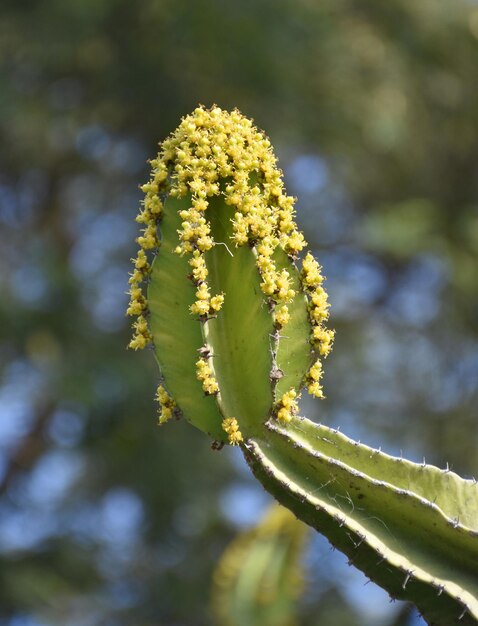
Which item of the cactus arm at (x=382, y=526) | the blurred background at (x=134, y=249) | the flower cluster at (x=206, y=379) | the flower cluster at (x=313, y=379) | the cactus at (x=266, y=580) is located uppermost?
the blurred background at (x=134, y=249)

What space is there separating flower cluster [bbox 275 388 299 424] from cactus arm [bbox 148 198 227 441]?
12 centimetres

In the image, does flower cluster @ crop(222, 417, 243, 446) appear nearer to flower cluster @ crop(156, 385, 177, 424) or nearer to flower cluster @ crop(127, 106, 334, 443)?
flower cluster @ crop(127, 106, 334, 443)

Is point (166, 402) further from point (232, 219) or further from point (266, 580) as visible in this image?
point (266, 580)

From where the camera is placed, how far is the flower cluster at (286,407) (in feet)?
7.38

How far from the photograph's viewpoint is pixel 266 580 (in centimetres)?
711

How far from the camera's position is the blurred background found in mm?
10578

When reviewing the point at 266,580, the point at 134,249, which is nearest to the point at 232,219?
the point at 266,580

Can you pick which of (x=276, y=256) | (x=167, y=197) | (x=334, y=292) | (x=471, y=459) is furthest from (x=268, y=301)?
(x=334, y=292)

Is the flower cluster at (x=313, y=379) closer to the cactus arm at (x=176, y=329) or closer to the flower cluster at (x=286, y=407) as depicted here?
the flower cluster at (x=286, y=407)

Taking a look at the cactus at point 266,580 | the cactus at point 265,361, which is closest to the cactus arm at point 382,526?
the cactus at point 265,361

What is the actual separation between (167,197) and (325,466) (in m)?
0.60

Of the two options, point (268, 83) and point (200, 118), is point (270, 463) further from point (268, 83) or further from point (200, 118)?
point (268, 83)

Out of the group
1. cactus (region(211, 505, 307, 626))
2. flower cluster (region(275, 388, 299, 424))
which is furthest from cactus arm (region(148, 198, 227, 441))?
cactus (region(211, 505, 307, 626))

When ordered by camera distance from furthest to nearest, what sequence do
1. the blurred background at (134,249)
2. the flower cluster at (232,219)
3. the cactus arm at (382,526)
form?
the blurred background at (134,249)
the flower cluster at (232,219)
the cactus arm at (382,526)
